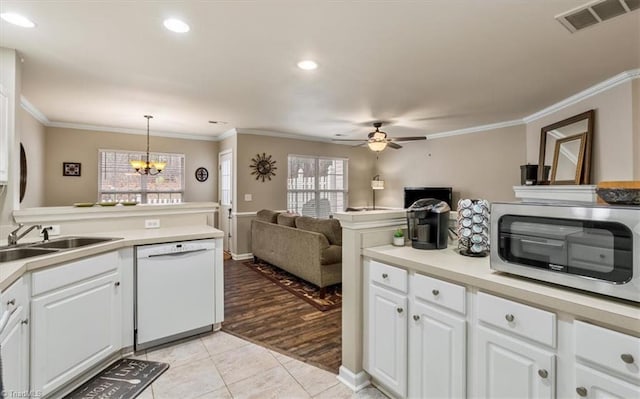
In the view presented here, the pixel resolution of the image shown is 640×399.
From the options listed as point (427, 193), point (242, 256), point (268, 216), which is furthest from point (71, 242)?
point (427, 193)

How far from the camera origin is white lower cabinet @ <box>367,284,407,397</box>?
5.64ft

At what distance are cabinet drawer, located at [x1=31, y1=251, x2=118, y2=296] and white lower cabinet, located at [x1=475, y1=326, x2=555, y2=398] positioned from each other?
241cm

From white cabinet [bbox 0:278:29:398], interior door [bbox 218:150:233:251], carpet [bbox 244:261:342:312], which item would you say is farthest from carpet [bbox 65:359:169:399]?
interior door [bbox 218:150:233:251]

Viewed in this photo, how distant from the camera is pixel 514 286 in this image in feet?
4.06

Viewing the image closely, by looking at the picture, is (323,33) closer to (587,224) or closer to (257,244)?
(587,224)

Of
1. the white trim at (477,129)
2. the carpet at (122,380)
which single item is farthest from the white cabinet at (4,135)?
the white trim at (477,129)

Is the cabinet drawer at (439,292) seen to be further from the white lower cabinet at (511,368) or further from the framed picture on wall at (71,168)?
the framed picture on wall at (71,168)

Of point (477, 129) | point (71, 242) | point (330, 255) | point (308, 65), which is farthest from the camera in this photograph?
point (477, 129)

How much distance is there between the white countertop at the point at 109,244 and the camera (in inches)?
60.4

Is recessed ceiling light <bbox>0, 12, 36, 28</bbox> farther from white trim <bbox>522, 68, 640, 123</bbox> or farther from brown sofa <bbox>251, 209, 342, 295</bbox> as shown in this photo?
white trim <bbox>522, 68, 640, 123</bbox>

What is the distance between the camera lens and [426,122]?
17.3 feet

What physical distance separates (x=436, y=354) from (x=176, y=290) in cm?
209

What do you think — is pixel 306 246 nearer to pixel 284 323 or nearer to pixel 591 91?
pixel 284 323

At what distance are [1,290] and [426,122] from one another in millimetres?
5475
